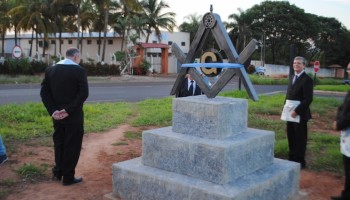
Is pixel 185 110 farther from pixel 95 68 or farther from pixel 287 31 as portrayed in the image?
pixel 287 31

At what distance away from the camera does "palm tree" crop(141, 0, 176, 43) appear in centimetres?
4201

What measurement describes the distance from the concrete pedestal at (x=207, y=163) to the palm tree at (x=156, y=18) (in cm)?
3799

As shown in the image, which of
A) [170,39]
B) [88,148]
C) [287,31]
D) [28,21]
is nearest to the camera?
[88,148]

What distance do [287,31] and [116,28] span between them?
23.5 metres

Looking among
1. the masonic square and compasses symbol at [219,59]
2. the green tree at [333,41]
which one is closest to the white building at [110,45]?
the green tree at [333,41]

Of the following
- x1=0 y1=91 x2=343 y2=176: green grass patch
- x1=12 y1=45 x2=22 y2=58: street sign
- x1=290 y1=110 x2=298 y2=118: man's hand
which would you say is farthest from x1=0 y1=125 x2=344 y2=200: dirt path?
x1=12 y1=45 x2=22 y2=58: street sign

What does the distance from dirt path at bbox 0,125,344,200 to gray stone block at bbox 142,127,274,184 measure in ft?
2.86

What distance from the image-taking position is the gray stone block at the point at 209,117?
4059 millimetres

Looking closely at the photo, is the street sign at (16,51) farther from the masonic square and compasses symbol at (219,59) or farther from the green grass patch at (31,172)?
the masonic square and compasses symbol at (219,59)

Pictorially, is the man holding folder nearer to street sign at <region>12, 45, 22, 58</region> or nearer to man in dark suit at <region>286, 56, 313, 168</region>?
man in dark suit at <region>286, 56, 313, 168</region>

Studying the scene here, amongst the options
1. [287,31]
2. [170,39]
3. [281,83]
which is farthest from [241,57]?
[287,31]

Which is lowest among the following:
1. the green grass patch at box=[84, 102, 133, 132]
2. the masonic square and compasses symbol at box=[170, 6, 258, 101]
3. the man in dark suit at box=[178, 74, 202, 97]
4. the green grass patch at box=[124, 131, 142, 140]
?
the green grass patch at box=[124, 131, 142, 140]

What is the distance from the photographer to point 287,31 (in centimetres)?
5097

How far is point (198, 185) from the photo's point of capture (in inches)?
153
